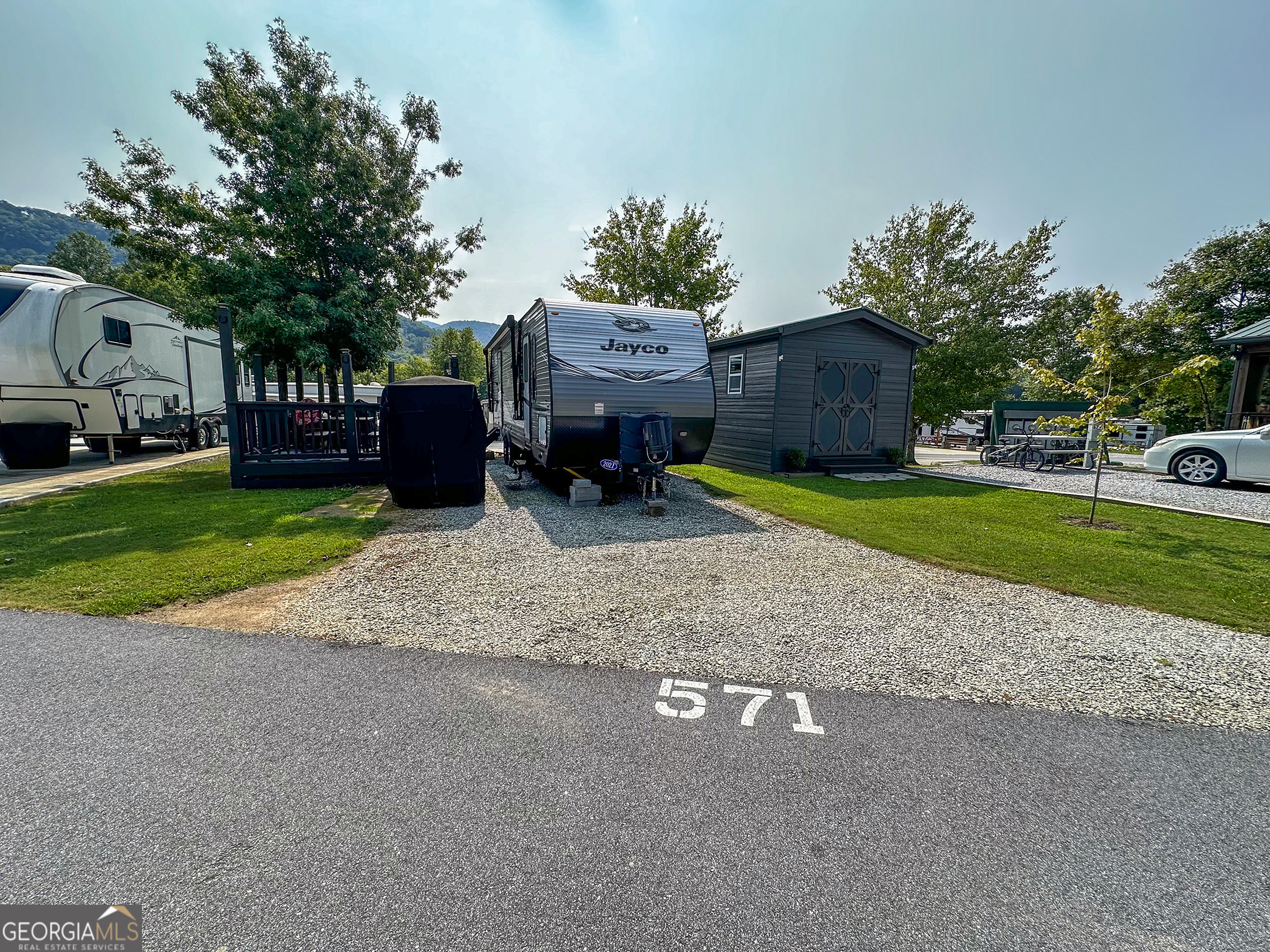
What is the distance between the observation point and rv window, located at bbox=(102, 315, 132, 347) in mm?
11930

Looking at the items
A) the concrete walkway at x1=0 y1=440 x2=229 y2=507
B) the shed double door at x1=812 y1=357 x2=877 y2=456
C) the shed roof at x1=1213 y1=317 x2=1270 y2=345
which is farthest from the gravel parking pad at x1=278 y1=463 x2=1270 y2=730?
the shed roof at x1=1213 y1=317 x2=1270 y2=345

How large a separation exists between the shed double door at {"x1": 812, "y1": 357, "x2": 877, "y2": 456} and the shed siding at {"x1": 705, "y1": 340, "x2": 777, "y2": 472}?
125 centimetres

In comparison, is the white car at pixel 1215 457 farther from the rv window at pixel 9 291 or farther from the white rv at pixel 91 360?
the rv window at pixel 9 291

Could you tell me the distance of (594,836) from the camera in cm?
198

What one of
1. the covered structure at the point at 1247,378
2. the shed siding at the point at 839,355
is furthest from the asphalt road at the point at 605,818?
the covered structure at the point at 1247,378

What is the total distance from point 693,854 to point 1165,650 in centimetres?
395

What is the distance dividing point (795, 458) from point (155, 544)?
11796 mm

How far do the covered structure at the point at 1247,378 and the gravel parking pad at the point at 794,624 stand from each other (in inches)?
618

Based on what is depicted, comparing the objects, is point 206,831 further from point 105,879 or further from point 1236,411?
point 1236,411

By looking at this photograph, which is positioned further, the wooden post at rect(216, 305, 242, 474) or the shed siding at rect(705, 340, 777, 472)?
the shed siding at rect(705, 340, 777, 472)

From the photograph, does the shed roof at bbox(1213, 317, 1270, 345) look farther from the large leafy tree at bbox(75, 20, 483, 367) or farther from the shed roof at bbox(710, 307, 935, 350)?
the large leafy tree at bbox(75, 20, 483, 367)

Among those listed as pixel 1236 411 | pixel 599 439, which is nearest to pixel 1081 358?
pixel 1236 411

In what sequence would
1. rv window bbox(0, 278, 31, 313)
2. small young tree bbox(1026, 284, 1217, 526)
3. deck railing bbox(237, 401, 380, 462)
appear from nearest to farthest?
small young tree bbox(1026, 284, 1217, 526)
deck railing bbox(237, 401, 380, 462)
rv window bbox(0, 278, 31, 313)

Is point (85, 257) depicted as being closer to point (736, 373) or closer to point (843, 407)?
point (736, 373)
